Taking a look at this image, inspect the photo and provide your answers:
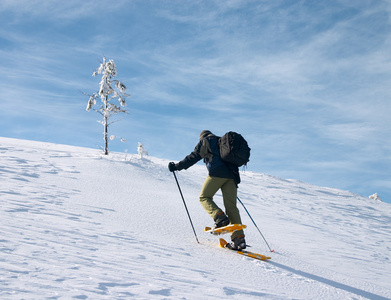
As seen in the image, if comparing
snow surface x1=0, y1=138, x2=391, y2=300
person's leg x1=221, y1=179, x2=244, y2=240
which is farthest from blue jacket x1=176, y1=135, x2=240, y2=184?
snow surface x1=0, y1=138, x2=391, y2=300

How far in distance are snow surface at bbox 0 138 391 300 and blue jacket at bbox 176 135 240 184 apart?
49.8 inches

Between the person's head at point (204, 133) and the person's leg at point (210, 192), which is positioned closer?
the person's leg at point (210, 192)

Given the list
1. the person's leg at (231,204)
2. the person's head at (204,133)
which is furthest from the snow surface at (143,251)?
the person's head at (204,133)

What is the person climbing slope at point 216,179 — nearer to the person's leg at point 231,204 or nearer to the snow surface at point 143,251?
the person's leg at point 231,204

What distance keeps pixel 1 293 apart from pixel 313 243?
720 centimetres

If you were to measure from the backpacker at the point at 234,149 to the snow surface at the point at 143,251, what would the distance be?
Result: 5.10 feet

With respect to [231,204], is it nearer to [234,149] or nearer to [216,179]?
[216,179]

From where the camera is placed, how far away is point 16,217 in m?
4.88

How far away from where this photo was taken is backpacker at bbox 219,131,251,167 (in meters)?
5.34

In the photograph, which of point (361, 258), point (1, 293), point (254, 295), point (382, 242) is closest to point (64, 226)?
point (1, 293)

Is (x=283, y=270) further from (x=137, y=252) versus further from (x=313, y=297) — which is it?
(x=137, y=252)

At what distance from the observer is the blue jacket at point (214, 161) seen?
18.3ft

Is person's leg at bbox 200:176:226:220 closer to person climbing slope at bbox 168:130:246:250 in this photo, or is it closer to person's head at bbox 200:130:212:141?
person climbing slope at bbox 168:130:246:250

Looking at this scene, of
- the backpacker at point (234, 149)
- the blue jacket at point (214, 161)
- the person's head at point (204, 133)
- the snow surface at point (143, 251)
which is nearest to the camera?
the snow surface at point (143, 251)
